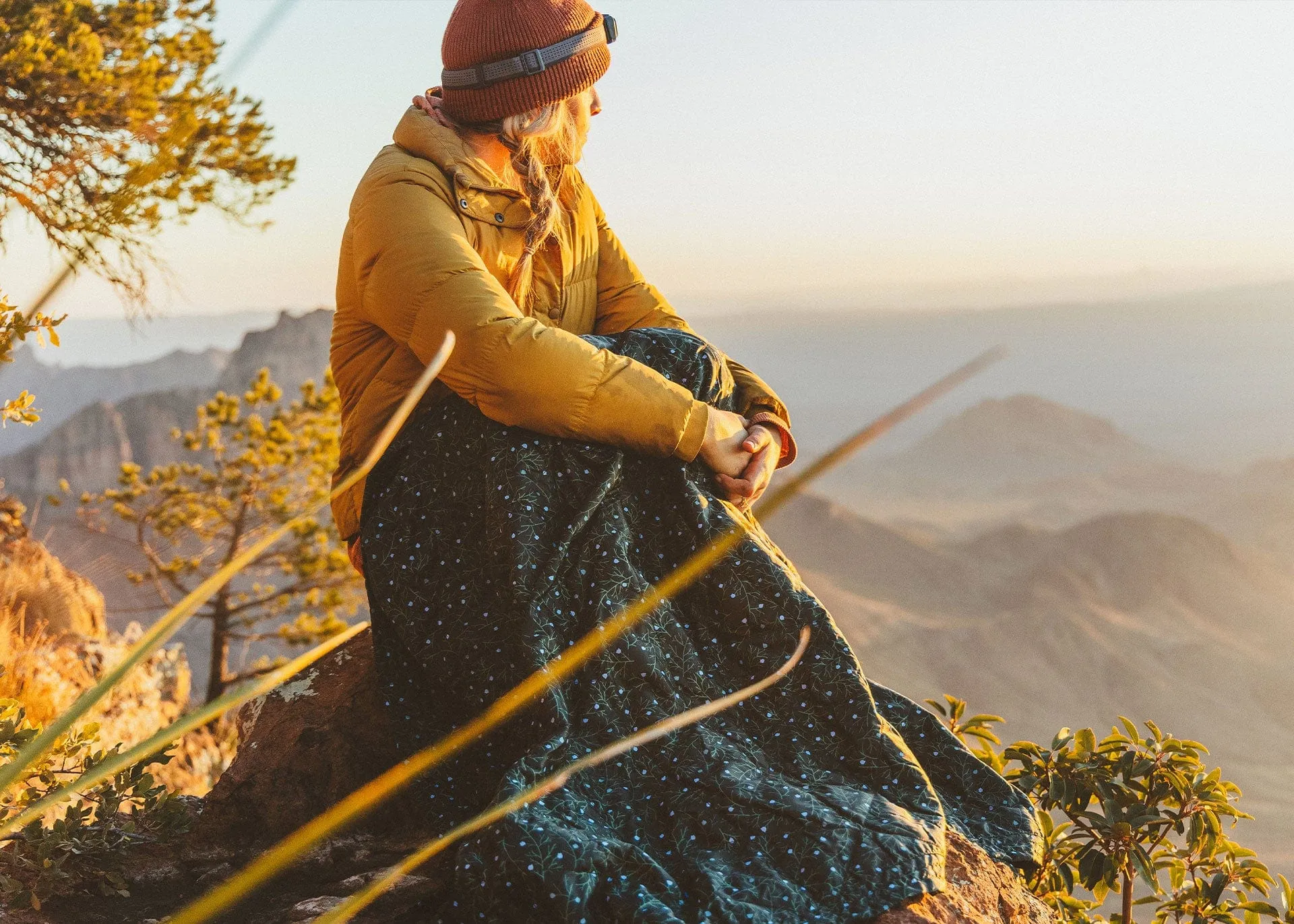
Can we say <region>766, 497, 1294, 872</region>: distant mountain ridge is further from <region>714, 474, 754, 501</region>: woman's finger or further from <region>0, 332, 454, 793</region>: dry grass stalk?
<region>0, 332, 454, 793</region>: dry grass stalk

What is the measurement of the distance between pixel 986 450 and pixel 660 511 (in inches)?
2951

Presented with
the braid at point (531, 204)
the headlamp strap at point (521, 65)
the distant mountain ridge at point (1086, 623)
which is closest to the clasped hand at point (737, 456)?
the braid at point (531, 204)

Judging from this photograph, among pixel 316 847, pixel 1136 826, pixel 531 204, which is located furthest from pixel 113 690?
pixel 1136 826

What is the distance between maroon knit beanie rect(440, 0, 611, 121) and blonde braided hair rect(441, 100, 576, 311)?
0.08 ft

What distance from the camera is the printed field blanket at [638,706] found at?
1.44 m

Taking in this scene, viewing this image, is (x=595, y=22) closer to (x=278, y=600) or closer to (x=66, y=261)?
(x=66, y=261)

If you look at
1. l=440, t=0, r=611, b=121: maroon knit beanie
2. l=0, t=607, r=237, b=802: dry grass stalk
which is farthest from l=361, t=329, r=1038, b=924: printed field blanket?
l=0, t=607, r=237, b=802: dry grass stalk

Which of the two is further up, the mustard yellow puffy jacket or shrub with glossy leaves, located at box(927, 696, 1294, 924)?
the mustard yellow puffy jacket

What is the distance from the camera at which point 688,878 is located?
4.77ft

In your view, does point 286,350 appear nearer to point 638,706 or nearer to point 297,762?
point 297,762

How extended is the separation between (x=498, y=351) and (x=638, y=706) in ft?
2.18

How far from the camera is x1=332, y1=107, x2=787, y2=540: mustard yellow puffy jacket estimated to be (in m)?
1.83

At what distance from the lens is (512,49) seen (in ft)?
6.95

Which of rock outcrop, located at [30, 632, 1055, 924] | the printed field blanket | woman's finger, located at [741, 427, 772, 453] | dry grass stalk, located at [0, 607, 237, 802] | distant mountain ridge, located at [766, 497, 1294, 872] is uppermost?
woman's finger, located at [741, 427, 772, 453]
